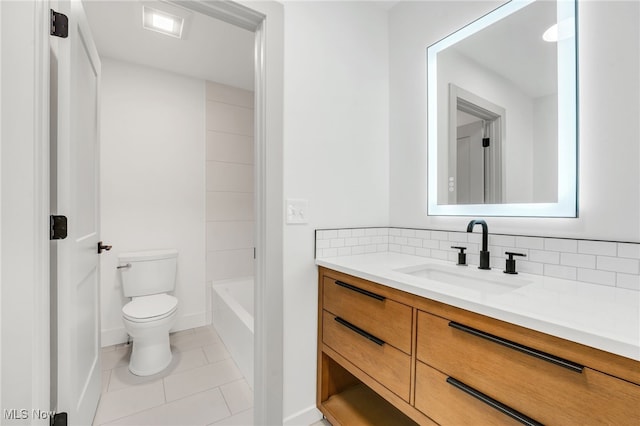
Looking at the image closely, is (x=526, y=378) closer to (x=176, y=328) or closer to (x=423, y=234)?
(x=423, y=234)

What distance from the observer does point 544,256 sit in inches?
45.3

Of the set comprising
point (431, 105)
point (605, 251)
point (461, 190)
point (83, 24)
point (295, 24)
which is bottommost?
point (605, 251)

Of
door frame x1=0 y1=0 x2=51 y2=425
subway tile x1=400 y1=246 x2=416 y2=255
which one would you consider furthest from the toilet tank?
subway tile x1=400 y1=246 x2=416 y2=255

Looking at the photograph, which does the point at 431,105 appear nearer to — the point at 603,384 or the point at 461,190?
the point at 461,190

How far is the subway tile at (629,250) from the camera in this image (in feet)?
3.07

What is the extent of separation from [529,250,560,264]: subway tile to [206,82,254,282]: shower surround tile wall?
2.51 m

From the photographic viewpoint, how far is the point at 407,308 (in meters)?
1.02

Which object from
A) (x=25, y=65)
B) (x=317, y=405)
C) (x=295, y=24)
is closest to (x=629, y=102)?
(x=295, y=24)

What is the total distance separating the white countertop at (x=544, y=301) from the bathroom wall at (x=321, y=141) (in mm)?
297

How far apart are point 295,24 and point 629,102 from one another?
1.42m

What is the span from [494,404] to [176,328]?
2.63m

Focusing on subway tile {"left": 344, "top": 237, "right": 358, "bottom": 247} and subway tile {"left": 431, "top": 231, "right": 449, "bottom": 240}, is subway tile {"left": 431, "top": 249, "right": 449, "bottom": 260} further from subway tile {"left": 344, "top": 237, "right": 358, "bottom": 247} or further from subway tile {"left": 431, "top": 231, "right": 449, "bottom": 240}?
subway tile {"left": 344, "top": 237, "right": 358, "bottom": 247}

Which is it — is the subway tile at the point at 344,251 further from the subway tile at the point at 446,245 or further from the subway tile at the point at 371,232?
the subway tile at the point at 446,245

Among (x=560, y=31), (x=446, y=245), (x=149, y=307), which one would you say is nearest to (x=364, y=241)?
(x=446, y=245)
